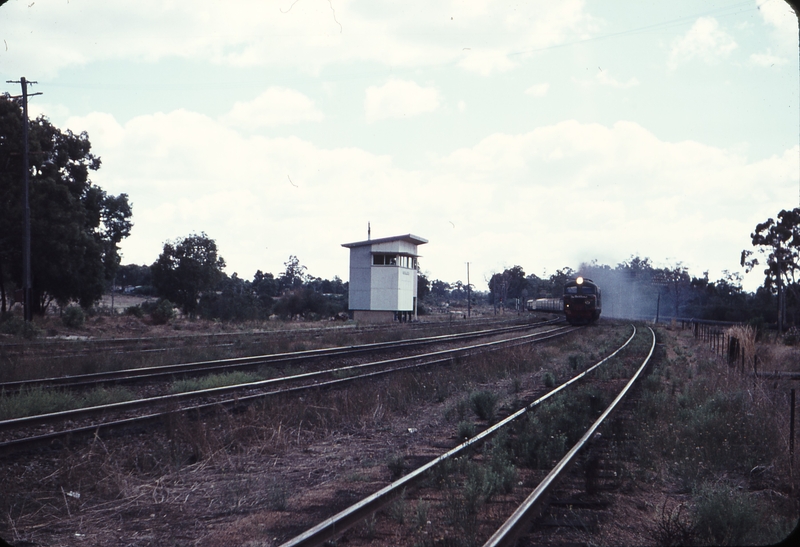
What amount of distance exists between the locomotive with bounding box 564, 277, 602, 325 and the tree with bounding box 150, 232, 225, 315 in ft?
113

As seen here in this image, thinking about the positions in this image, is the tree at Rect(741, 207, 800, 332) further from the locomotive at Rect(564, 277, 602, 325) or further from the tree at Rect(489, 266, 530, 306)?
the tree at Rect(489, 266, 530, 306)

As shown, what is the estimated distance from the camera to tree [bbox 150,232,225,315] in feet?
196

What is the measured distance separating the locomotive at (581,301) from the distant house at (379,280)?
14367mm

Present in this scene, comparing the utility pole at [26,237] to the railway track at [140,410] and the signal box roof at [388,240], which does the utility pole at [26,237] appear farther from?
the signal box roof at [388,240]

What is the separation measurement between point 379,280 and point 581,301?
16770 mm

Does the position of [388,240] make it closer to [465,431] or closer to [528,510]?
[465,431]

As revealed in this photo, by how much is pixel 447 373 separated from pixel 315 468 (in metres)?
8.86

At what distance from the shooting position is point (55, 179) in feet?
119

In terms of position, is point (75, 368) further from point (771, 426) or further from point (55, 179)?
point (55, 179)

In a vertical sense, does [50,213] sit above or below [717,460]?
above

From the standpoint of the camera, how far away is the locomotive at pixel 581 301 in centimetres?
4516

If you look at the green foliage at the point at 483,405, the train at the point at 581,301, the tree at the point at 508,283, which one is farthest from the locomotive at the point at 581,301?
the tree at the point at 508,283

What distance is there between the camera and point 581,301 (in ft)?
148

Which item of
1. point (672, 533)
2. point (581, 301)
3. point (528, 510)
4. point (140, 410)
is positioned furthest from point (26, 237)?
point (581, 301)
